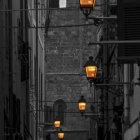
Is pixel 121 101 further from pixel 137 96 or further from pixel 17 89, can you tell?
pixel 137 96

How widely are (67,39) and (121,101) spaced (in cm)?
4276

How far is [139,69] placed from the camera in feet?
81.7

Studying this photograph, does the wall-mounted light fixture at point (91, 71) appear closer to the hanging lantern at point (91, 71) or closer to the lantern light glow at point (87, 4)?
the hanging lantern at point (91, 71)

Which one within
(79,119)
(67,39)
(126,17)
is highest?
(126,17)

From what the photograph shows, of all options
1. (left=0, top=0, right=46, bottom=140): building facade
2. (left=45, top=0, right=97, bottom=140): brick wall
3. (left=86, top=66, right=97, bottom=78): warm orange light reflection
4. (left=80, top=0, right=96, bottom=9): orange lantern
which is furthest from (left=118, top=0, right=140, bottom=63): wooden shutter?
(left=45, top=0, right=97, bottom=140): brick wall

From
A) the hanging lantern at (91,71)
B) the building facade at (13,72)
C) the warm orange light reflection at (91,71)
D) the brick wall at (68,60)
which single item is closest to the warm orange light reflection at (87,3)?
the hanging lantern at (91,71)

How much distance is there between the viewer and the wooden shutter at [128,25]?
16406 millimetres

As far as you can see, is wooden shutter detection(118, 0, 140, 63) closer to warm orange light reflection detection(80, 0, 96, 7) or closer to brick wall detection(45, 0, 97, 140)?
warm orange light reflection detection(80, 0, 96, 7)

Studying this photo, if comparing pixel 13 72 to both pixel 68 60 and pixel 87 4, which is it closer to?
pixel 87 4

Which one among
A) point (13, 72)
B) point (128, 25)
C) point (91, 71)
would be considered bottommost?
point (13, 72)

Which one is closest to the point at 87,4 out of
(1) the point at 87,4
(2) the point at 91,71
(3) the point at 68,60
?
(1) the point at 87,4

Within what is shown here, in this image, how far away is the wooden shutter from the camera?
16406mm

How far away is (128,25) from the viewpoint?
16.5 metres

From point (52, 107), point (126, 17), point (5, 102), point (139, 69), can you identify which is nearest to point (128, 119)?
point (5, 102)
